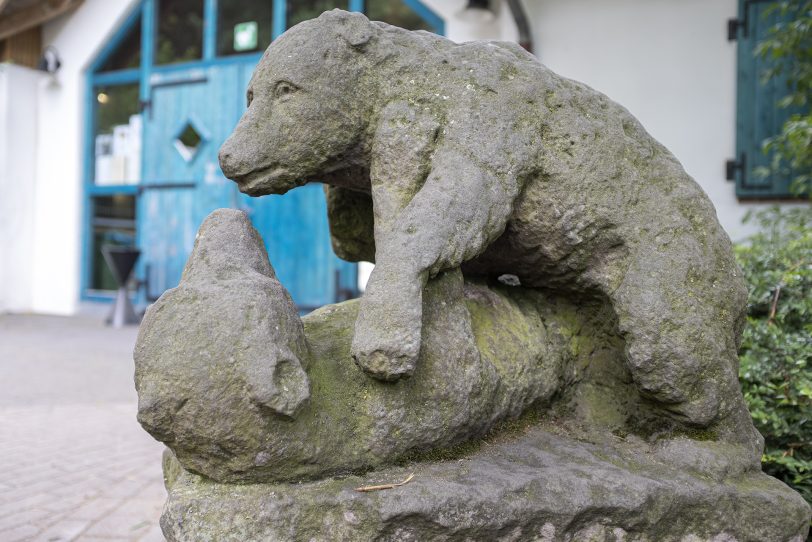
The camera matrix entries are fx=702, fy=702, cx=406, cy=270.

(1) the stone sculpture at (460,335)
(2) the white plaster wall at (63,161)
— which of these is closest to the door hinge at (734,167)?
(1) the stone sculpture at (460,335)

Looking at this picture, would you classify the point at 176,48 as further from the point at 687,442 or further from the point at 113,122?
the point at 687,442

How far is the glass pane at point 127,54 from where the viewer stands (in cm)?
741

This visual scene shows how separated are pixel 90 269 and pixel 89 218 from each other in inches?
22.0

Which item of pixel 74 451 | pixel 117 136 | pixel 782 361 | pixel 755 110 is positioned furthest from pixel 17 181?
pixel 782 361

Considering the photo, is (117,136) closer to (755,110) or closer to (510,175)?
(755,110)

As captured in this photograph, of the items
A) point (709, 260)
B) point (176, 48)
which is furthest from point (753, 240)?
point (176, 48)

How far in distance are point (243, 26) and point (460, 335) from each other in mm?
5529

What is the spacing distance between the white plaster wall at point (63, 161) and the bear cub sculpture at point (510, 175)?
663 cm

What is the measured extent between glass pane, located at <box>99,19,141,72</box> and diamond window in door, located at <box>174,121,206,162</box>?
1.30m

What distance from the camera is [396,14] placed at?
564cm

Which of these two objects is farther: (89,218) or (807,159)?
(89,218)

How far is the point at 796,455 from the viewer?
231cm

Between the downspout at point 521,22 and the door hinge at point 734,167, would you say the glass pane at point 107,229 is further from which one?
the door hinge at point 734,167

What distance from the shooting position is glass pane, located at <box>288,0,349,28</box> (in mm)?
6059
